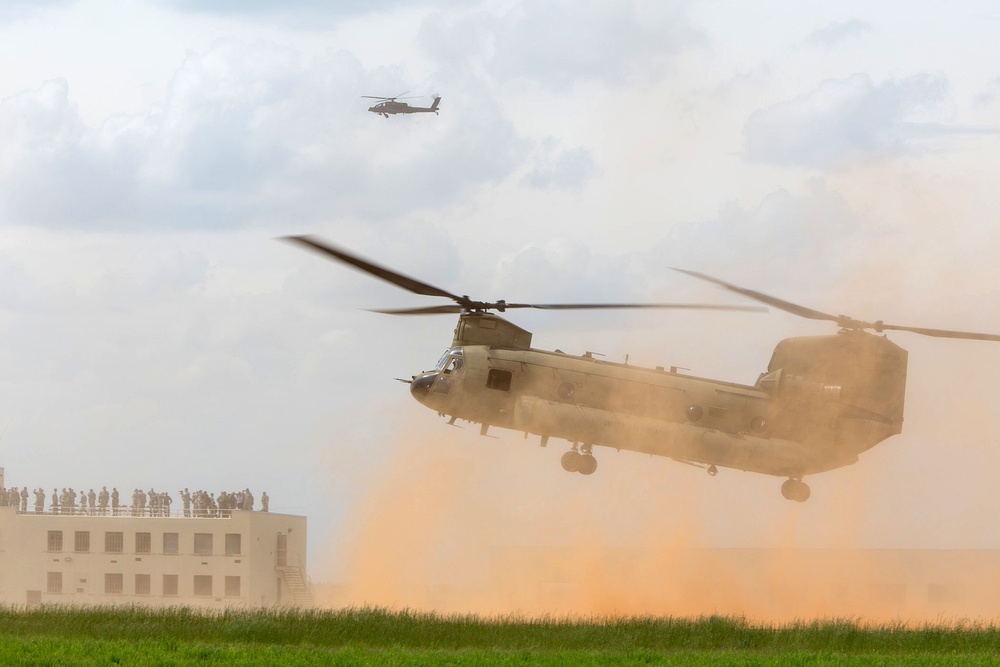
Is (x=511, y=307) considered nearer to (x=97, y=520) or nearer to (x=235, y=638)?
(x=235, y=638)

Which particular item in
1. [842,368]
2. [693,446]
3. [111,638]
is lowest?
[111,638]

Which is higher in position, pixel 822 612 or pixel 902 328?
pixel 902 328

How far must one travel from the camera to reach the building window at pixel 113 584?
91.8 meters

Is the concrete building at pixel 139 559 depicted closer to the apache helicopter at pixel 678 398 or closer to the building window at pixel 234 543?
the building window at pixel 234 543

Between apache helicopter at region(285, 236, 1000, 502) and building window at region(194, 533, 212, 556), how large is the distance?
198 feet

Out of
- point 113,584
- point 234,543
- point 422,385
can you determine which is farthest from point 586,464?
point 113,584

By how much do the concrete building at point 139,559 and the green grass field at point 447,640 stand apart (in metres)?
51.3

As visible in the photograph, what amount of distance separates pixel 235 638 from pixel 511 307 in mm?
11138

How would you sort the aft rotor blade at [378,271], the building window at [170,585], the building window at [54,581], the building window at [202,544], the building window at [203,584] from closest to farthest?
the aft rotor blade at [378,271] < the building window at [203,584] < the building window at [202,544] < the building window at [170,585] < the building window at [54,581]

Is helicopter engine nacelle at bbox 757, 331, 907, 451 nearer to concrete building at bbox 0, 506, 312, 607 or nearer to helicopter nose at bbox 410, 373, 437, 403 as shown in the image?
helicopter nose at bbox 410, 373, 437, 403

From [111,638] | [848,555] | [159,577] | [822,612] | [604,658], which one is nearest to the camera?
[604,658]

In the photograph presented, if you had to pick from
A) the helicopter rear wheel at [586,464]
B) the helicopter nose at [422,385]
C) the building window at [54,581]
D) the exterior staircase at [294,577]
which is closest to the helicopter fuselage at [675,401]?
the helicopter nose at [422,385]

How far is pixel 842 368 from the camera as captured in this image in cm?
3600

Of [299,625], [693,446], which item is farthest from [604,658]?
[299,625]
